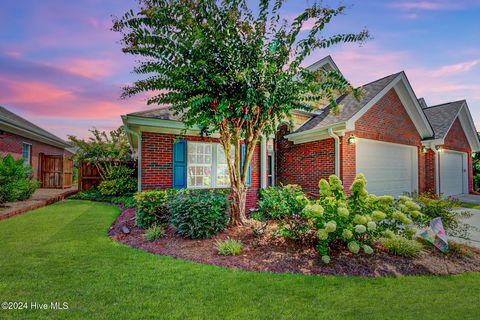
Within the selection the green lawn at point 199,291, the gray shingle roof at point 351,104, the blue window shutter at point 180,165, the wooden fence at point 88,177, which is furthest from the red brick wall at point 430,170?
the wooden fence at point 88,177

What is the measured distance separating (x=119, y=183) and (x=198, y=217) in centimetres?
737

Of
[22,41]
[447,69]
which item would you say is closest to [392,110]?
[447,69]

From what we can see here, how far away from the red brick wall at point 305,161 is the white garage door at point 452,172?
7686 millimetres

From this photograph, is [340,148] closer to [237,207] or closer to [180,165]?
[237,207]

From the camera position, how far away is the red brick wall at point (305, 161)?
845 cm

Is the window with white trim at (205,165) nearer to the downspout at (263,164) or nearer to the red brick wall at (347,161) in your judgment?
the downspout at (263,164)

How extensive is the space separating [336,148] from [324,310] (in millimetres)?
6778

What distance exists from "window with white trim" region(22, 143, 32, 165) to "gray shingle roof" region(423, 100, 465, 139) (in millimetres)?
22017

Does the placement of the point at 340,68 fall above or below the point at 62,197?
above

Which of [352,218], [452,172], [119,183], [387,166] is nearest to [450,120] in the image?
[452,172]

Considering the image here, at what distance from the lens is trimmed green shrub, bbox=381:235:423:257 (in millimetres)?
3535

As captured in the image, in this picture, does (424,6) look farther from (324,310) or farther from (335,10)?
(324,310)

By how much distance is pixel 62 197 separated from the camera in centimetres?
1028

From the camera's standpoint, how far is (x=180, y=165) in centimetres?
735
